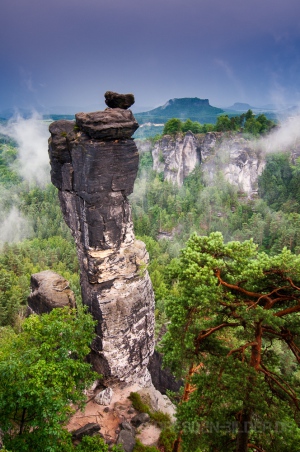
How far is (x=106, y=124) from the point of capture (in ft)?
Result: 51.2

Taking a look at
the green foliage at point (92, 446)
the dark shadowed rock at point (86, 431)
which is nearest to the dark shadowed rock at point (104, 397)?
the dark shadowed rock at point (86, 431)

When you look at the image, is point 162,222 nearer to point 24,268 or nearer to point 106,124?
point 24,268

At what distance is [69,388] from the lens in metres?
13.3

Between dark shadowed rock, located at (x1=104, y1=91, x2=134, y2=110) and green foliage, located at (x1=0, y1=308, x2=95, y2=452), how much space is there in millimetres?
11948

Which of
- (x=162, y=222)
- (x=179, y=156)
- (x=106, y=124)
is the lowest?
(x=162, y=222)

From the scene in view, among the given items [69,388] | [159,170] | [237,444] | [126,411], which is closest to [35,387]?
[69,388]

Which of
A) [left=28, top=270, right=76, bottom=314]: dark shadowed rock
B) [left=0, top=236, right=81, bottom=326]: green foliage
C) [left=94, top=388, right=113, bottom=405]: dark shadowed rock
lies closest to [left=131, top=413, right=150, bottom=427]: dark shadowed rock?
[left=94, top=388, right=113, bottom=405]: dark shadowed rock

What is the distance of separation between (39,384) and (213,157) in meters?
87.7

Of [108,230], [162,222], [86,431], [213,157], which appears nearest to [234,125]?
[213,157]

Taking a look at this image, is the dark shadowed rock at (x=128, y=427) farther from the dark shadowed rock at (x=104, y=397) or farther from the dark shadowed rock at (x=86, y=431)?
the dark shadowed rock at (x=104, y=397)

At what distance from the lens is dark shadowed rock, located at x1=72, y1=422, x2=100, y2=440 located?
1606cm

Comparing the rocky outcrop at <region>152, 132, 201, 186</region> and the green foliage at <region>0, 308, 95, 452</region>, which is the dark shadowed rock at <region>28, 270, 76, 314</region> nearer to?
the green foliage at <region>0, 308, 95, 452</region>

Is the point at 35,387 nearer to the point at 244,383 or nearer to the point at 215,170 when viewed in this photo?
the point at 244,383

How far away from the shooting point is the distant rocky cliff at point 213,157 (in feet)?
286
